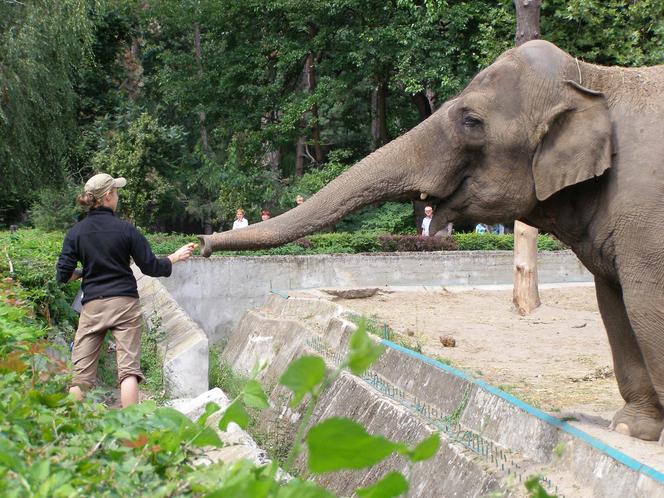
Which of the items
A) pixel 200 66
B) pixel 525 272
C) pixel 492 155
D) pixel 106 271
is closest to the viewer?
pixel 492 155

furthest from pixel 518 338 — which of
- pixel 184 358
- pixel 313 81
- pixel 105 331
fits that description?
pixel 313 81

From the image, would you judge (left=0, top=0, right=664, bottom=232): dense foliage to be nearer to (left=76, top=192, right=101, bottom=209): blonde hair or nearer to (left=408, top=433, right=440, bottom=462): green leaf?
(left=76, top=192, right=101, bottom=209): blonde hair

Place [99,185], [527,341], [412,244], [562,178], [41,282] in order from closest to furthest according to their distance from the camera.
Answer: [562,178]
[99,185]
[41,282]
[527,341]
[412,244]

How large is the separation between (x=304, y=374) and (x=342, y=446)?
0.38ft

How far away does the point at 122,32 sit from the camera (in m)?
38.5

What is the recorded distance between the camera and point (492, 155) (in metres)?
6.00

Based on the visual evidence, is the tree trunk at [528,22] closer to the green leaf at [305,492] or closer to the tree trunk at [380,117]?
the green leaf at [305,492]

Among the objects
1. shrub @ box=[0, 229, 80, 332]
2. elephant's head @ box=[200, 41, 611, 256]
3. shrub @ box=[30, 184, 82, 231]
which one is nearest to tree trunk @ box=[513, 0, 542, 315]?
shrub @ box=[0, 229, 80, 332]

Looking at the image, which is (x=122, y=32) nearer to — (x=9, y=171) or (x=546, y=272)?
(x=9, y=171)

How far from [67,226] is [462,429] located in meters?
27.4

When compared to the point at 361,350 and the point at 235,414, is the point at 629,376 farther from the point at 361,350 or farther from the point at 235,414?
the point at 361,350

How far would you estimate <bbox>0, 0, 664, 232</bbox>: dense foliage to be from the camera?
24.9 metres

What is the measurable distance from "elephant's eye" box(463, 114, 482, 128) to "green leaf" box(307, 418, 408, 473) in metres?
4.79

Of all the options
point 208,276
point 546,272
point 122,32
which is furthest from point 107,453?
point 122,32
